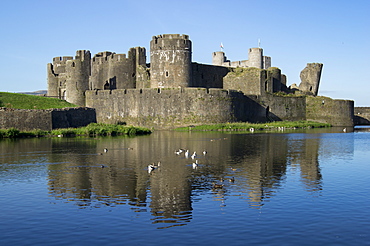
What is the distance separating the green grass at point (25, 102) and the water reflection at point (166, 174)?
15273mm

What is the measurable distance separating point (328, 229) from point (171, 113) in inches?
1406

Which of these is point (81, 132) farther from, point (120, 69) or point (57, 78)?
point (57, 78)

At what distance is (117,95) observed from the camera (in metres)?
47.6

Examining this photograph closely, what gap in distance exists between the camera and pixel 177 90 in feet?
148

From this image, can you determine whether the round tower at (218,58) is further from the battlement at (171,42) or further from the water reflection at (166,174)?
the water reflection at (166,174)

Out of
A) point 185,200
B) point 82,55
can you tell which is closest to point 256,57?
point 82,55

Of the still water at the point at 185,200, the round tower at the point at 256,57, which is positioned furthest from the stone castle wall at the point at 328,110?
the still water at the point at 185,200

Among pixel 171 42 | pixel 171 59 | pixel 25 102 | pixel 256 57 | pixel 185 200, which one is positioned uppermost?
pixel 256 57

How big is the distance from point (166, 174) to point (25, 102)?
28549 mm

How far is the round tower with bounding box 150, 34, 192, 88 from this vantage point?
1836 inches

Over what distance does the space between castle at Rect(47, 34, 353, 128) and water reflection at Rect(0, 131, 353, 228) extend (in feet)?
63.6

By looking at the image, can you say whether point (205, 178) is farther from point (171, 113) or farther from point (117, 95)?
point (117, 95)

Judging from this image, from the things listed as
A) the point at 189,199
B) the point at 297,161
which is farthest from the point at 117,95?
the point at 189,199

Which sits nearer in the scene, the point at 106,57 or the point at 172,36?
the point at 172,36
